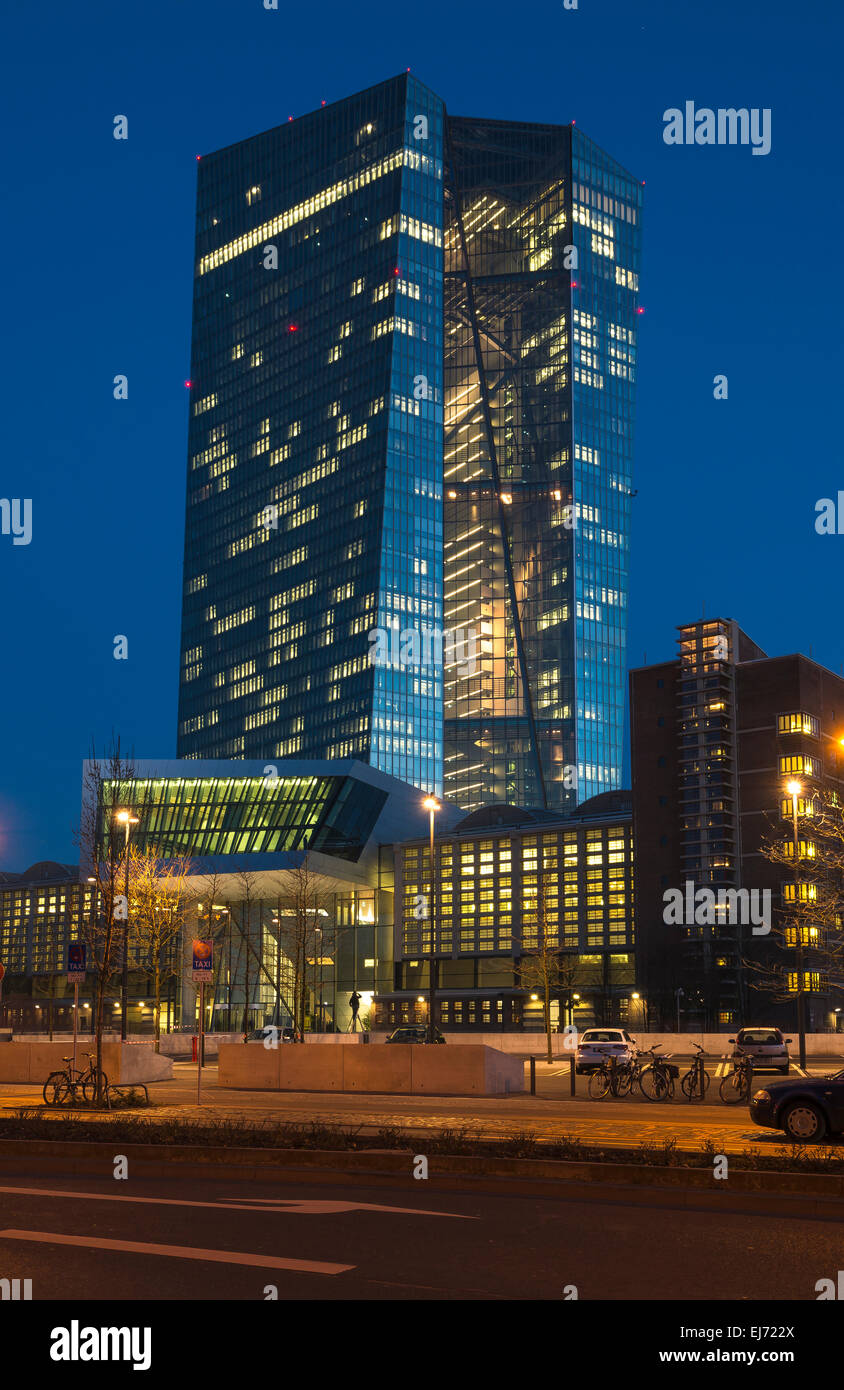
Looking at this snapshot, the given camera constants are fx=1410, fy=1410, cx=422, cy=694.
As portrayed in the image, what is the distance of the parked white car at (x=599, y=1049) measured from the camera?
44438mm

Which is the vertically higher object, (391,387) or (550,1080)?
(391,387)

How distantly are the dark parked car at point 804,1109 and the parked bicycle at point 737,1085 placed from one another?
433 inches

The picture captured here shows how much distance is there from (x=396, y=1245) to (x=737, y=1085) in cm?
2226

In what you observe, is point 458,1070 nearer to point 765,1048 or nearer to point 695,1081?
point 695,1081

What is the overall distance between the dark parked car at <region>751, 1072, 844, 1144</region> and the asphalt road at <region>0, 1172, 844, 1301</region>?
23.0 feet

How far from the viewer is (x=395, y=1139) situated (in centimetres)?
1823

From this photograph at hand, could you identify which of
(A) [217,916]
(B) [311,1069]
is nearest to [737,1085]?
(B) [311,1069]

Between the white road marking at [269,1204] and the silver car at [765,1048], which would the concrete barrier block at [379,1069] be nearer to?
the silver car at [765,1048]

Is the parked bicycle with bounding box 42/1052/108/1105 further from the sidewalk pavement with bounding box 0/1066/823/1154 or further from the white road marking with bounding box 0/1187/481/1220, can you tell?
the white road marking with bounding box 0/1187/481/1220

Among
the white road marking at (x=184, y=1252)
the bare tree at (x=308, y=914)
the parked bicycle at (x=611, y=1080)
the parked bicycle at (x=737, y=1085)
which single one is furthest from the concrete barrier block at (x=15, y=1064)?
the bare tree at (x=308, y=914)
